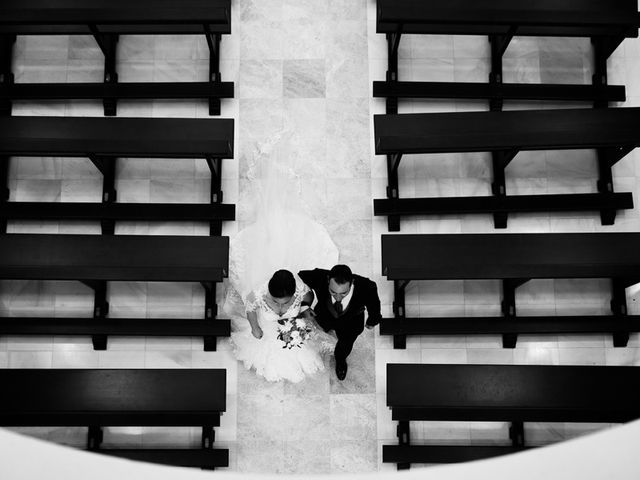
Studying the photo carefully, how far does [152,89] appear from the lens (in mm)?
4633

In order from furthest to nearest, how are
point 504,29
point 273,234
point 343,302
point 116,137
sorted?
point 504,29 < point 273,234 < point 116,137 < point 343,302

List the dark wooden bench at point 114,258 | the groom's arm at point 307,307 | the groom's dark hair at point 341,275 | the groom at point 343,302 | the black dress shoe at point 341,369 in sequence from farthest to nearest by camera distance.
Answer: the black dress shoe at point 341,369 → the dark wooden bench at point 114,258 → the groom's arm at point 307,307 → the groom at point 343,302 → the groom's dark hair at point 341,275

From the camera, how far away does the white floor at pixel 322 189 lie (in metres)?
4.32

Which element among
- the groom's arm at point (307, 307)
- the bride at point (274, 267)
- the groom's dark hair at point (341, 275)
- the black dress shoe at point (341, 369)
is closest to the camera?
the groom's dark hair at point (341, 275)

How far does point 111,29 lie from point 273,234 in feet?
6.33

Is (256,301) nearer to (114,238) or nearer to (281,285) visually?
(281,285)

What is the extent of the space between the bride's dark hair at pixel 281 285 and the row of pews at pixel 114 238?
71cm

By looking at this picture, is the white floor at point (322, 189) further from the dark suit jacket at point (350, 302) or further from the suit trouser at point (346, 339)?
the dark suit jacket at point (350, 302)

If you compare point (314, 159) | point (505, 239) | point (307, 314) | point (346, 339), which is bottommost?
point (346, 339)

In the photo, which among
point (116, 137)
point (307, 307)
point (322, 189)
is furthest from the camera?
point (322, 189)

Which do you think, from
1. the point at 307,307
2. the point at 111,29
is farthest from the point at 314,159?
the point at 111,29

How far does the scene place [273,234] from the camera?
423cm

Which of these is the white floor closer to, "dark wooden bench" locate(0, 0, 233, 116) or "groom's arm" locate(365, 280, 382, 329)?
"dark wooden bench" locate(0, 0, 233, 116)

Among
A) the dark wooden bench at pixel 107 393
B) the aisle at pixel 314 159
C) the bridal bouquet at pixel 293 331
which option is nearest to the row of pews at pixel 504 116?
the aisle at pixel 314 159
